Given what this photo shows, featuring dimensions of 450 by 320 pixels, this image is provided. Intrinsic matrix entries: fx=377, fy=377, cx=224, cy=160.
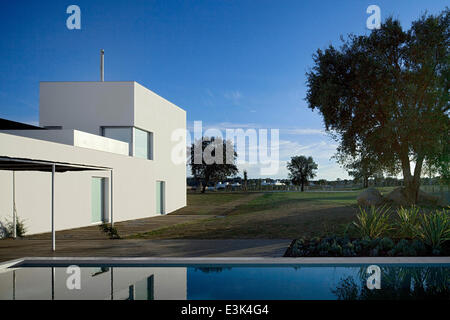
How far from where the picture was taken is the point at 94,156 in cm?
1533

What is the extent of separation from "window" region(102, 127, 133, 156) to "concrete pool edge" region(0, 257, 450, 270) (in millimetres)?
Result: 11838

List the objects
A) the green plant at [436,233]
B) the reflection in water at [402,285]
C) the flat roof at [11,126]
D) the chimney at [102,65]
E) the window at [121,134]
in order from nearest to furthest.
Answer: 1. the reflection in water at [402,285]
2. the green plant at [436,233]
3. the flat roof at [11,126]
4. the window at [121,134]
5. the chimney at [102,65]

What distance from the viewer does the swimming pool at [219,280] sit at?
215 inches

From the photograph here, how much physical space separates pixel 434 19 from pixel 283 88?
801 cm

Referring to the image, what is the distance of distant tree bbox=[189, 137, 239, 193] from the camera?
52500 millimetres

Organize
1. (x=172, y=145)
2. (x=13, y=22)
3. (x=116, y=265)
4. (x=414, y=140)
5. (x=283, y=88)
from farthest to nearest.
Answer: (x=172, y=145), (x=283, y=88), (x=13, y=22), (x=414, y=140), (x=116, y=265)

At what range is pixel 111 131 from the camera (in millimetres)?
18906

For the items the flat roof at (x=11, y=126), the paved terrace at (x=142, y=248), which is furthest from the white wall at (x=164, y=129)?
the paved terrace at (x=142, y=248)

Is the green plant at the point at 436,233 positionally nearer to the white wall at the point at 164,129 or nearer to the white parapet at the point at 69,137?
the white parapet at the point at 69,137

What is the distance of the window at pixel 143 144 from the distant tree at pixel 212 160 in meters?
30.9

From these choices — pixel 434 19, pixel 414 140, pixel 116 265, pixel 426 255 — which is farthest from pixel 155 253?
pixel 434 19

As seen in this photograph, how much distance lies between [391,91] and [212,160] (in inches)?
1543

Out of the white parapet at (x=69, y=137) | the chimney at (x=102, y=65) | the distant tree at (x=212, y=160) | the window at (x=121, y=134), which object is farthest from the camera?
the distant tree at (x=212, y=160)
